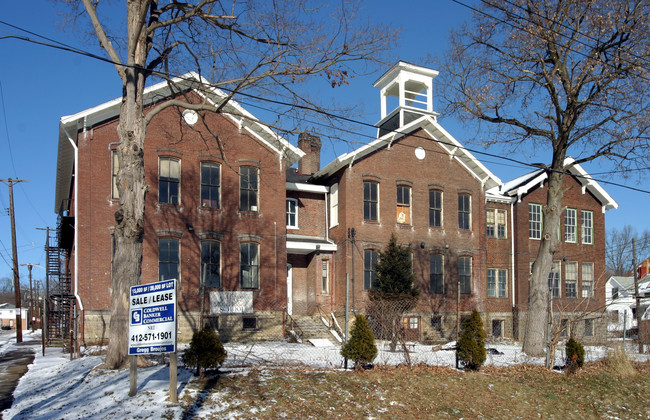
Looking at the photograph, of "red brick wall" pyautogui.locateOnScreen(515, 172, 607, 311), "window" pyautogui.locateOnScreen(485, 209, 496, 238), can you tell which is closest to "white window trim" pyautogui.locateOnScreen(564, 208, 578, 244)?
"red brick wall" pyautogui.locateOnScreen(515, 172, 607, 311)

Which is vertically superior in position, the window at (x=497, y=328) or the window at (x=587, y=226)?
the window at (x=587, y=226)

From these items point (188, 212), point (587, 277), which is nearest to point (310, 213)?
point (188, 212)

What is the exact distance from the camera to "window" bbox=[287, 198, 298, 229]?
27734mm

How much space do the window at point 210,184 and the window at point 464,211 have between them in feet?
40.3

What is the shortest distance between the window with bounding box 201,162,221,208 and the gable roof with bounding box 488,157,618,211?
14848 mm

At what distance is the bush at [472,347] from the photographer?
1530 centimetres

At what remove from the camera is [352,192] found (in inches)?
1067

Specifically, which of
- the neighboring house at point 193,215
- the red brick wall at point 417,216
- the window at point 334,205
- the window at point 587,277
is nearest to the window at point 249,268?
the neighboring house at point 193,215

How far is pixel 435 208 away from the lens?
29109 millimetres

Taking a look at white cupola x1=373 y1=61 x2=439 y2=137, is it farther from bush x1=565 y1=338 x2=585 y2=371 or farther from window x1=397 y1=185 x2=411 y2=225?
bush x1=565 y1=338 x2=585 y2=371

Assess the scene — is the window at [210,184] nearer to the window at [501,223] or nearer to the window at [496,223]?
the window at [496,223]

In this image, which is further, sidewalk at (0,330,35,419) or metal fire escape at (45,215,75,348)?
metal fire escape at (45,215,75,348)

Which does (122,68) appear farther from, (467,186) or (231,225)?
(467,186)

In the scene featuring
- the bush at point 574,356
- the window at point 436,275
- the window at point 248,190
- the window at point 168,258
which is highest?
the window at point 248,190
